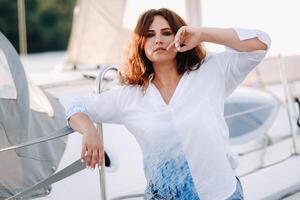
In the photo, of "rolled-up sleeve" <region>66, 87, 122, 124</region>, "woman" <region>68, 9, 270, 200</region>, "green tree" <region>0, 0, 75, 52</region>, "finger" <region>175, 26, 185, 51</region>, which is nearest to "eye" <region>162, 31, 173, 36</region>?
"woman" <region>68, 9, 270, 200</region>

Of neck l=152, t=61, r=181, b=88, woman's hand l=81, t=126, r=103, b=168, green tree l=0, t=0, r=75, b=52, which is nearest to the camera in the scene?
woman's hand l=81, t=126, r=103, b=168

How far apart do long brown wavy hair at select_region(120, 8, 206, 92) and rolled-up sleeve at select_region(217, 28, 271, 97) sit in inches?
3.7

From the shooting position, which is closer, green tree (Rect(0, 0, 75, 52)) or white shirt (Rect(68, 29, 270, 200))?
white shirt (Rect(68, 29, 270, 200))

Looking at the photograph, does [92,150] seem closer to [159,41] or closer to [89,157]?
[89,157]

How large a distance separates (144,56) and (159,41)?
99 mm

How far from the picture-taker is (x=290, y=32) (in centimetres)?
402

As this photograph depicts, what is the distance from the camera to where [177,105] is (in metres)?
2.07

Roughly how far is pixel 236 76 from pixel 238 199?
0.40m

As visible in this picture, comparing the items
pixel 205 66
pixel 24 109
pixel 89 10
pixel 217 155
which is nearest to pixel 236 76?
pixel 205 66

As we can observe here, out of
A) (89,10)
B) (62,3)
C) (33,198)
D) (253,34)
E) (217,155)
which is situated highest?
(62,3)

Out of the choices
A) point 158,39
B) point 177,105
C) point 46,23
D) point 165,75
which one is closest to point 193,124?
point 177,105

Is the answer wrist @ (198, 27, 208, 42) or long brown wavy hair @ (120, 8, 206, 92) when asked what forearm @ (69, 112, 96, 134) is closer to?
long brown wavy hair @ (120, 8, 206, 92)

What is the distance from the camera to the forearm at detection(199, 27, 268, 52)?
6.97 feet

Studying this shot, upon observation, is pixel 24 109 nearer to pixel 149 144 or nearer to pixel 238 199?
pixel 149 144
